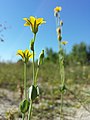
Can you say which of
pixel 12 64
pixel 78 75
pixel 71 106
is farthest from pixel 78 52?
pixel 71 106

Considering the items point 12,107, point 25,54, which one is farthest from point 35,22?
point 12,107

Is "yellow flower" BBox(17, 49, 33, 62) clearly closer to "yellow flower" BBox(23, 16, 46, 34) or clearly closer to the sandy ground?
"yellow flower" BBox(23, 16, 46, 34)

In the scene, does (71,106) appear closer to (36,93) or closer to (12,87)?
(12,87)

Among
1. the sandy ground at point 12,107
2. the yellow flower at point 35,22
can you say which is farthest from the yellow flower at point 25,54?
the sandy ground at point 12,107

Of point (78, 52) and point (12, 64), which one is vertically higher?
point (78, 52)

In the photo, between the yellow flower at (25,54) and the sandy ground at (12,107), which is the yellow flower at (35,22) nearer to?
the yellow flower at (25,54)

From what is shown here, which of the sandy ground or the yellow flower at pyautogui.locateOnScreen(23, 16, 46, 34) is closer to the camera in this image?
the yellow flower at pyautogui.locateOnScreen(23, 16, 46, 34)

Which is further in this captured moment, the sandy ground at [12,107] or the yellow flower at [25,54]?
the sandy ground at [12,107]

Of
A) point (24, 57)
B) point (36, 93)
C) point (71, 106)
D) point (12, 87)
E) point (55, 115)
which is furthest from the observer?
point (12, 87)

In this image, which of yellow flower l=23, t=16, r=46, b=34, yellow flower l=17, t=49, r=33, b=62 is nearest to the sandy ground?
yellow flower l=17, t=49, r=33, b=62

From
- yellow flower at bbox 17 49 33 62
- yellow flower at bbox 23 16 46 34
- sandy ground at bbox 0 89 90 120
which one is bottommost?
sandy ground at bbox 0 89 90 120

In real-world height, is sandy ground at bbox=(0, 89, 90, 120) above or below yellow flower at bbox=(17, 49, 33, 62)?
below
